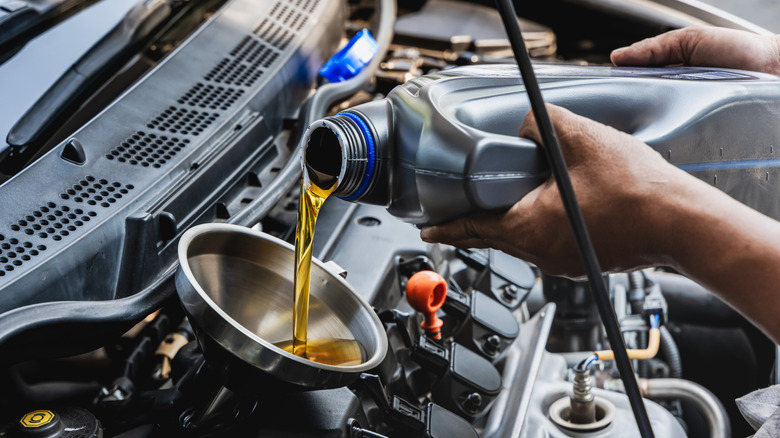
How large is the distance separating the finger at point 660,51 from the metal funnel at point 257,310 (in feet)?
2.04

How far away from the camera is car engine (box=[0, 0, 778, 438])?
3.03ft

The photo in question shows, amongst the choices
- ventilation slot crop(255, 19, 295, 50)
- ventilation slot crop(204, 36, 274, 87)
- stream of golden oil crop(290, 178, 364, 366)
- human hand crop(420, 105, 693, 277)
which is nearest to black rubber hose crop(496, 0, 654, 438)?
human hand crop(420, 105, 693, 277)

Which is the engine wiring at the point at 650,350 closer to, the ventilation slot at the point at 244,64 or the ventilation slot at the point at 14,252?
the ventilation slot at the point at 244,64

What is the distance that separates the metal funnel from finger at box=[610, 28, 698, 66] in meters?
0.62

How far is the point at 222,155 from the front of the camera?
1.21m

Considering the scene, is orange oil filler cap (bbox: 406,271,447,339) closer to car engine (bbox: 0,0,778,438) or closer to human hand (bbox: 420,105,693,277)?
car engine (bbox: 0,0,778,438)

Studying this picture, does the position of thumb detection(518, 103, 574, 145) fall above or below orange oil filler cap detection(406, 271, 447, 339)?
above

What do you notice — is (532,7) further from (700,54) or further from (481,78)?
(481,78)

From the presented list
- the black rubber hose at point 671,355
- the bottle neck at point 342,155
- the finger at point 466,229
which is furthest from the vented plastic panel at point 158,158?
the black rubber hose at point 671,355

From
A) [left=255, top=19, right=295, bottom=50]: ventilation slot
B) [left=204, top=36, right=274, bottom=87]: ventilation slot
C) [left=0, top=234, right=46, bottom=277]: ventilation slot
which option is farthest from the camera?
[left=255, top=19, right=295, bottom=50]: ventilation slot

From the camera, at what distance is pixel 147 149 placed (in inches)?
45.6

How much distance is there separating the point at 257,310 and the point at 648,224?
20.2 inches

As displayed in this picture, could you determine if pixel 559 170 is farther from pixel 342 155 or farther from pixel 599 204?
pixel 342 155

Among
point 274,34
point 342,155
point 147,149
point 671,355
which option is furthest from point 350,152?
point 671,355
